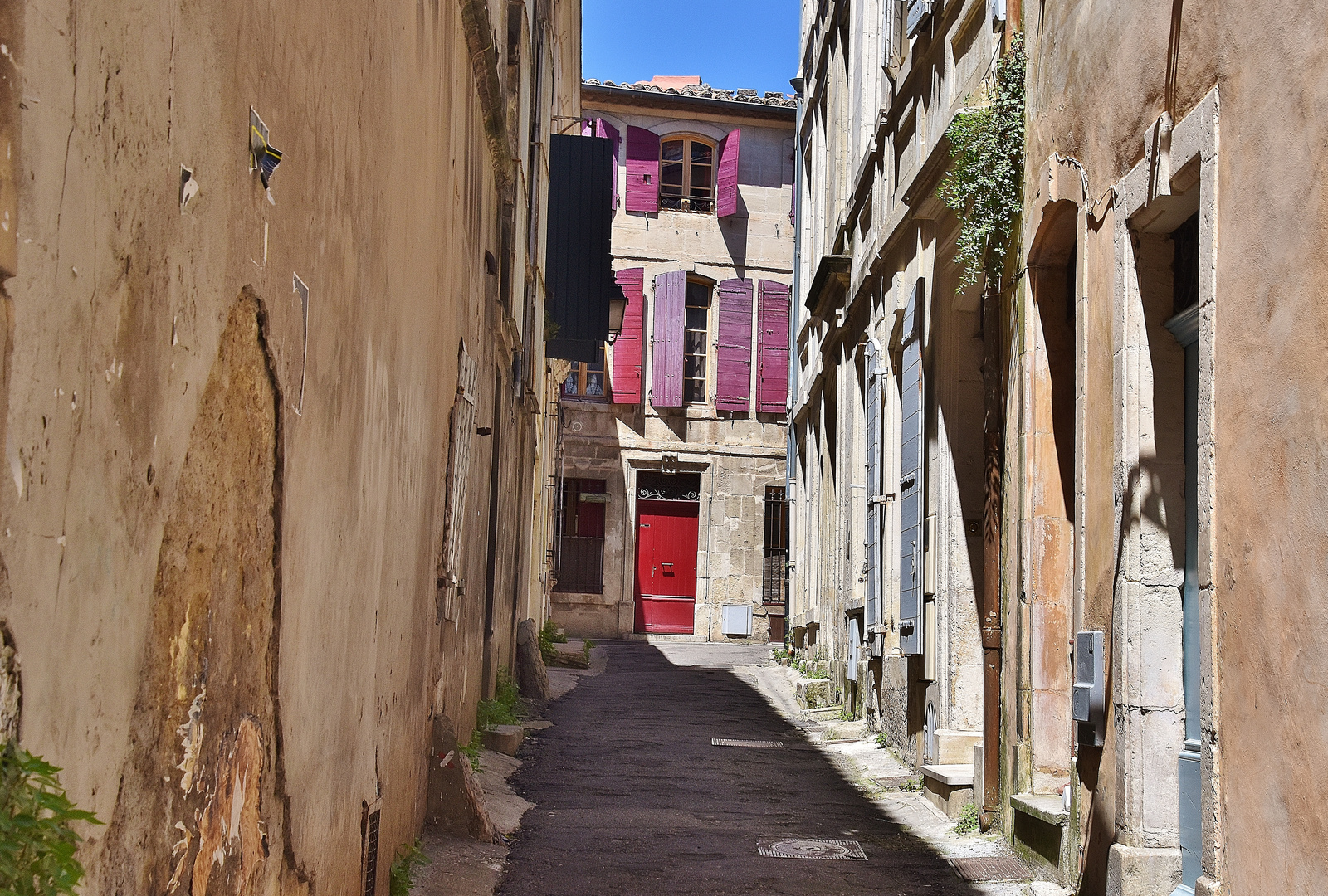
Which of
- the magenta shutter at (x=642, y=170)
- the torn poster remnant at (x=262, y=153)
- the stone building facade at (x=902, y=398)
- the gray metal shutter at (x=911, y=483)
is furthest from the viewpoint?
the magenta shutter at (x=642, y=170)

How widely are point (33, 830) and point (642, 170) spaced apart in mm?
23608

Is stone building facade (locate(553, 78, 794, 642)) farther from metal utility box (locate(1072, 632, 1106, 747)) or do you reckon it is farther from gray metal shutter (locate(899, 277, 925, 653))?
metal utility box (locate(1072, 632, 1106, 747))

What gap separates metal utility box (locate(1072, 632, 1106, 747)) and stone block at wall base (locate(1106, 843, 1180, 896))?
1.66 ft

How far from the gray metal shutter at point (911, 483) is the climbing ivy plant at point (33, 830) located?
7.75 meters

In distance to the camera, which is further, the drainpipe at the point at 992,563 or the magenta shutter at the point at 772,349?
the magenta shutter at the point at 772,349

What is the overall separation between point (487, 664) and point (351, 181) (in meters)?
6.57

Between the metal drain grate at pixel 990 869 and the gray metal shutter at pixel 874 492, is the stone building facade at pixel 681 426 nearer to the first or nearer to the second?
the gray metal shutter at pixel 874 492

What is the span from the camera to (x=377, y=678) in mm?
4562

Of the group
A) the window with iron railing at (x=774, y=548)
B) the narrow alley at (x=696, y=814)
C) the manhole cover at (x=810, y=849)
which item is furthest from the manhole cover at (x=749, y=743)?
the window with iron railing at (x=774, y=548)

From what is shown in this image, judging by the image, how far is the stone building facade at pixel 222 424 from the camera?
5.46ft

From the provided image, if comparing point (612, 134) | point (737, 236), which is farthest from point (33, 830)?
point (612, 134)

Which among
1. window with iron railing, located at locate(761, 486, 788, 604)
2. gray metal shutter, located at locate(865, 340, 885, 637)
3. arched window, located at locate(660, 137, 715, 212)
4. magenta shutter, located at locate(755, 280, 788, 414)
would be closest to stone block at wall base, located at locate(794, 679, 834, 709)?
gray metal shutter, located at locate(865, 340, 885, 637)

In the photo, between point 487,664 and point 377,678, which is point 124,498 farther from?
point 487,664

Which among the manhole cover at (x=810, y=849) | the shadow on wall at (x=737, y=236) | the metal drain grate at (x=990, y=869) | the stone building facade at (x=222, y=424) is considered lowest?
the manhole cover at (x=810, y=849)
